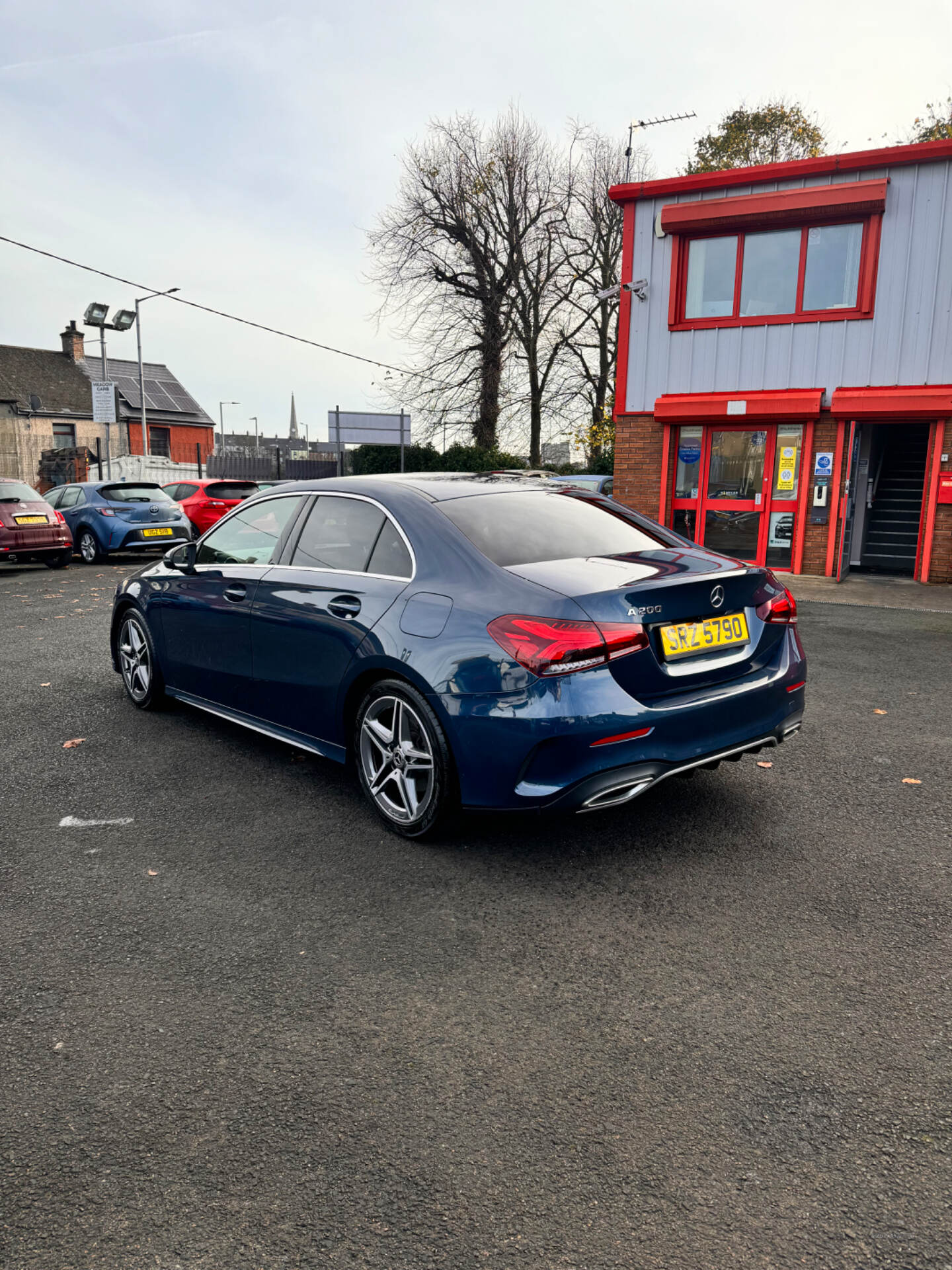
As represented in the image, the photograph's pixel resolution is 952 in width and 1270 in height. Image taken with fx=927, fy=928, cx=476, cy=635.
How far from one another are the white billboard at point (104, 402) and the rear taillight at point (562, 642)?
91.1 ft

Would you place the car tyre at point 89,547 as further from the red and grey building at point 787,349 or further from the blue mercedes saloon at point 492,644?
the blue mercedes saloon at point 492,644

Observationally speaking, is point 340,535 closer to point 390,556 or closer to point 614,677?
point 390,556

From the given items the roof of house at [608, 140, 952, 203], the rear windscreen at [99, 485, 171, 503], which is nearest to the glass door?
the roof of house at [608, 140, 952, 203]

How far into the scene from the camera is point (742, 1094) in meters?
2.30

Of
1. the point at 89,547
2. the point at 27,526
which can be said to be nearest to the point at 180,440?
the point at 89,547

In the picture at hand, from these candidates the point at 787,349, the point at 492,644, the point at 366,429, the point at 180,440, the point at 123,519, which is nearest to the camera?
the point at 492,644

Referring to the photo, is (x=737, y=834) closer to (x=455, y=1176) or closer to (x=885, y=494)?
(x=455, y=1176)

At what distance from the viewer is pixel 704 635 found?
145 inches

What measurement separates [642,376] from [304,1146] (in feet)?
47.1

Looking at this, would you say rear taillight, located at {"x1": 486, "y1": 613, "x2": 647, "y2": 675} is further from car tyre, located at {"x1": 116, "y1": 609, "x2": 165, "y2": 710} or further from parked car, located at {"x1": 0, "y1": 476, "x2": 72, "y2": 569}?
parked car, located at {"x1": 0, "y1": 476, "x2": 72, "y2": 569}

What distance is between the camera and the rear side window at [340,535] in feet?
13.9

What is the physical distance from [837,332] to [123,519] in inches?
468

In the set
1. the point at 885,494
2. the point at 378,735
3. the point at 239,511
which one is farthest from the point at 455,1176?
the point at 885,494

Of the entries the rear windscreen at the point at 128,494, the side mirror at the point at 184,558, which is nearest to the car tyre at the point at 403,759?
the side mirror at the point at 184,558
